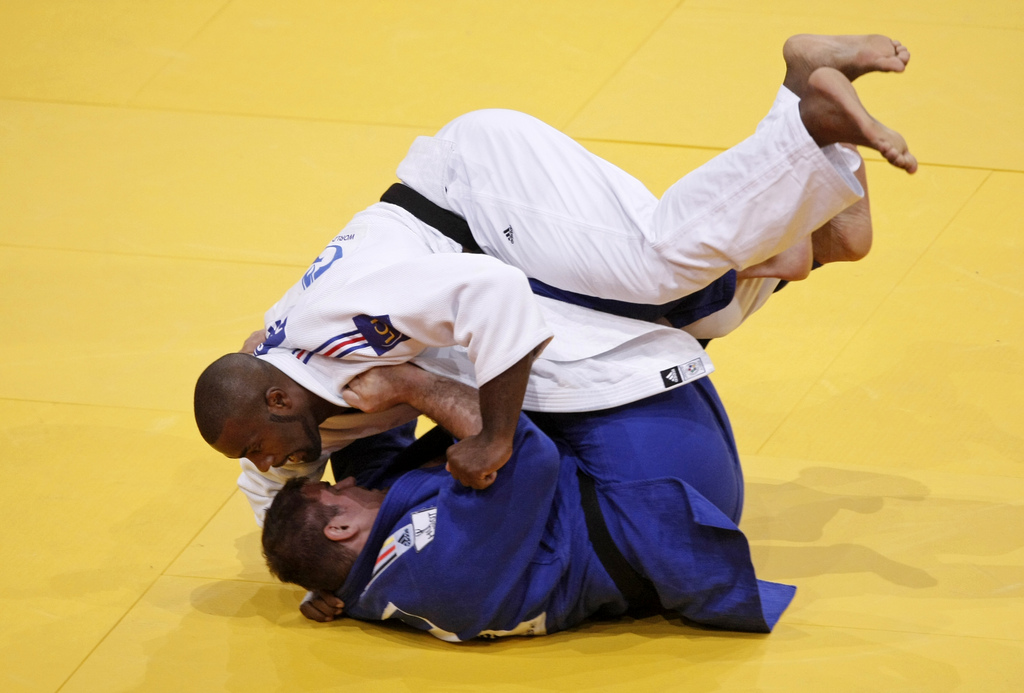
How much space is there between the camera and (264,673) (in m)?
2.71

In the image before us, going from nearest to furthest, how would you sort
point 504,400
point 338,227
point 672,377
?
point 504,400, point 672,377, point 338,227

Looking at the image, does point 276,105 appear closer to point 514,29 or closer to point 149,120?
point 149,120

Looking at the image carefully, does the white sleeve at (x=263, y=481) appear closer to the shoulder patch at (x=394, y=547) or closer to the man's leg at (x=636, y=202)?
the shoulder patch at (x=394, y=547)

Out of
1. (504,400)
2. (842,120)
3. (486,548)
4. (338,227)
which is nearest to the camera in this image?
(842,120)

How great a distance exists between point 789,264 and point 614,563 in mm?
807

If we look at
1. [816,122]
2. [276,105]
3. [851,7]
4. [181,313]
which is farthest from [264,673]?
[851,7]

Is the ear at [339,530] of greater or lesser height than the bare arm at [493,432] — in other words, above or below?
below

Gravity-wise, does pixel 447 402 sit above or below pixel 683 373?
above

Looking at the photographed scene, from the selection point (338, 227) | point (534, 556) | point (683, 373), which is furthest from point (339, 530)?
point (338, 227)

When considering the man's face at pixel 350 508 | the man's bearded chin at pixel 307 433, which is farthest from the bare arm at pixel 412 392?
the man's face at pixel 350 508

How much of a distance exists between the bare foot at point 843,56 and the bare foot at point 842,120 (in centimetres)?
11

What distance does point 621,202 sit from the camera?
2.76 metres

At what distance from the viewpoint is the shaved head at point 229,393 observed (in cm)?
266

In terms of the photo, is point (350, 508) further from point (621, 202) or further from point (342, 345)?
point (621, 202)
